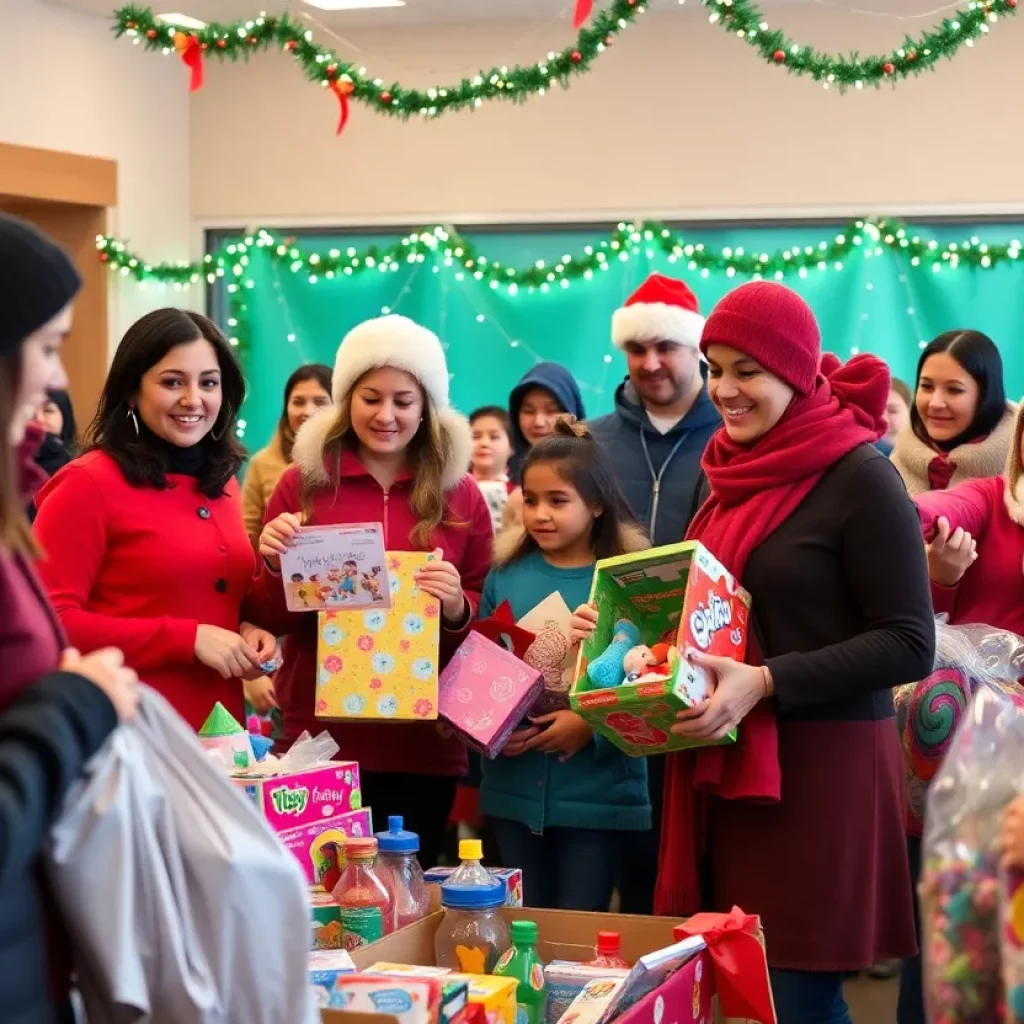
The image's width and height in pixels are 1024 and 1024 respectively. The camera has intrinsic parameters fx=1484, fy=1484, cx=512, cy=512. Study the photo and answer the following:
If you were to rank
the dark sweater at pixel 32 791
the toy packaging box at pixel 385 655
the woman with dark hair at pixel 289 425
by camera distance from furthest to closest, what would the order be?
the woman with dark hair at pixel 289 425
the toy packaging box at pixel 385 655
the dark sweater at pixel 32 791

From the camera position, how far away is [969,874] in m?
1.58

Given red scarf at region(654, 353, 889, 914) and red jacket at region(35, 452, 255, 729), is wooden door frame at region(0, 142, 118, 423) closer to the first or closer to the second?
red jacket at region(35, 452, 255, 729)

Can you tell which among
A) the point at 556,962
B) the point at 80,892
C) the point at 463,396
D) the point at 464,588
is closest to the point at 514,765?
the point at 464,588

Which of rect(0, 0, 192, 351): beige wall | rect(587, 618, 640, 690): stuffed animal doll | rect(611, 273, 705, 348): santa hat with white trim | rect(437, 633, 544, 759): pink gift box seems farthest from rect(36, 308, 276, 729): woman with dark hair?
rect(0, 0, 192, 351): beige wall

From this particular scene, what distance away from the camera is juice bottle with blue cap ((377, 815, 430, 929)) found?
7.59 feet

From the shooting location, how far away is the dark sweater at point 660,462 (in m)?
3.44

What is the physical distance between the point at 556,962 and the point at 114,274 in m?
5.28

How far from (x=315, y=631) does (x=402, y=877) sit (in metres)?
0.83

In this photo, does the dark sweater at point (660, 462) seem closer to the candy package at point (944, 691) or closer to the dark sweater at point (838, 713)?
the candy package at point (944, 691)

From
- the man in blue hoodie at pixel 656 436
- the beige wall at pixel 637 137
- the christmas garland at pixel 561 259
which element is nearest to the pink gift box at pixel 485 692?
the man in blue hoodie at pixel 656 436

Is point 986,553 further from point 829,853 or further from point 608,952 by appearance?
point 608,952

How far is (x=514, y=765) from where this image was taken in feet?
9.95

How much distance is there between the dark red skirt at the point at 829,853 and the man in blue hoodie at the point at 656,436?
832 millimetres

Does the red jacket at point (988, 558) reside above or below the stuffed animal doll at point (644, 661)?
above
